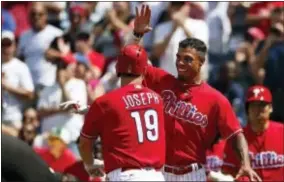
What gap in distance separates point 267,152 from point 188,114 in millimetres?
1246

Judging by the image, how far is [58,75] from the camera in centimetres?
1211

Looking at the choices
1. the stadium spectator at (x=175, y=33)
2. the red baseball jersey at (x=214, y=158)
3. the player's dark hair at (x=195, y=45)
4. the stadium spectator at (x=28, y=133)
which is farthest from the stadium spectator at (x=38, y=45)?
the player's dark hair at (x=195, y=45)

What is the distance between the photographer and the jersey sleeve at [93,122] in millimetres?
7691

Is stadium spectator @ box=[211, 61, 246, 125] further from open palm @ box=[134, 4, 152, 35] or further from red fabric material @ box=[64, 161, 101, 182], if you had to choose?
open palm @ box=[134, 4, 152, 35]

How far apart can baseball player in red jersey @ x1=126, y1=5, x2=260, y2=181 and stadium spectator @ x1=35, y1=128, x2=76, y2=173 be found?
254 centimetres

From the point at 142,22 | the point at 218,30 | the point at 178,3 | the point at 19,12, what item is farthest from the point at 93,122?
the point at 19,12

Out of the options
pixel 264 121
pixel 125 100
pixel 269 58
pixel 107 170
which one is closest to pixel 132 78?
pixel 125 100

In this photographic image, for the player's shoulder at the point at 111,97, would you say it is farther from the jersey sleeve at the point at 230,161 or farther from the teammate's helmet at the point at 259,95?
the teammate's helmet at the point at 259,95

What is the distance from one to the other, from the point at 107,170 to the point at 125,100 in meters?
0.54

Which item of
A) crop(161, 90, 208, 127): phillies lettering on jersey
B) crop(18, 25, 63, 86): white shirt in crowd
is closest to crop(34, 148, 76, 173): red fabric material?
crop(18, 25, 63, 86): white shirt in crowd

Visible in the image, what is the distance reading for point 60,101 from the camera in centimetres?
1209

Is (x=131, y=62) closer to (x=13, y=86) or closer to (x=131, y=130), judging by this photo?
(x=131, y=130)

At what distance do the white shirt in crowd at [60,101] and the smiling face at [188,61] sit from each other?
349 cm

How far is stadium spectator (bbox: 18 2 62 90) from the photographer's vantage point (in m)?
12.8
